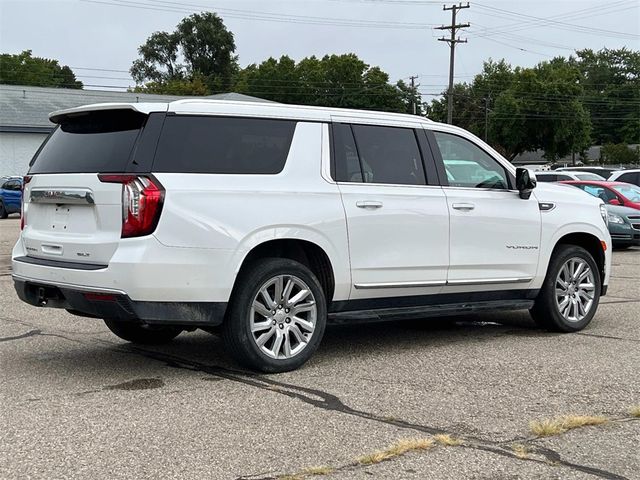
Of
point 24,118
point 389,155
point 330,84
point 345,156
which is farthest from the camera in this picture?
point 330,84

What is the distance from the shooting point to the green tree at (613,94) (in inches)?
4092

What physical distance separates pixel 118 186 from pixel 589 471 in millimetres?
3443

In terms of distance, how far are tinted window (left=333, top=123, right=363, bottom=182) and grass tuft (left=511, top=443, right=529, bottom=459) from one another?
2.72m

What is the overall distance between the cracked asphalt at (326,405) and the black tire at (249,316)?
12 cm

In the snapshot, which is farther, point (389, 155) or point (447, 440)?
point (389, 155)

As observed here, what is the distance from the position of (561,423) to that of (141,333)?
379 cm

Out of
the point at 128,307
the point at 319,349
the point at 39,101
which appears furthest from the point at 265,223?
the point at 39,101

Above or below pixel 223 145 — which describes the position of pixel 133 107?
above

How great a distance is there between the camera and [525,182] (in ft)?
24.9

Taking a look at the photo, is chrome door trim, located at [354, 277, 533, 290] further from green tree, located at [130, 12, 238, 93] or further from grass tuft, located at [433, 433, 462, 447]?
green tree, located at [130, 12, 238, 93]

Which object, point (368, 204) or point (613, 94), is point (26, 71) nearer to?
point (613, 94)

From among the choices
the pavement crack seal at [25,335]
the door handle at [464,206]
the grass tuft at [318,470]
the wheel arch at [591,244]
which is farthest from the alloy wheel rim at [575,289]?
the pavement crack seal at [25,335]

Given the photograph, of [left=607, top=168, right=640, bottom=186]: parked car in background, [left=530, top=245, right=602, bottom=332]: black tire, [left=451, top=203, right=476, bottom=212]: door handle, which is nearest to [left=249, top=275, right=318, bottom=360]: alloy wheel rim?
[left=451, top=203, right=476, bottom=212]: door handle

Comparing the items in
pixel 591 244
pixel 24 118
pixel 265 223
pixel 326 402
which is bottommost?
pixel 326 402
